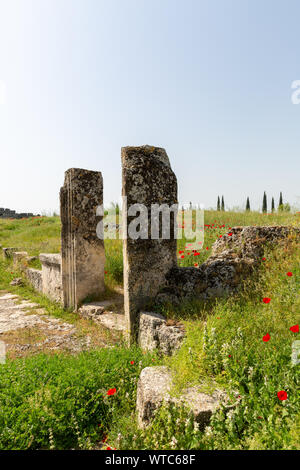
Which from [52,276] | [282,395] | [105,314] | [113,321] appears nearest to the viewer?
[282,395]

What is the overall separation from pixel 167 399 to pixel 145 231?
2324 millimetres

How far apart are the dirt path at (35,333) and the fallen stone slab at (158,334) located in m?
1.00

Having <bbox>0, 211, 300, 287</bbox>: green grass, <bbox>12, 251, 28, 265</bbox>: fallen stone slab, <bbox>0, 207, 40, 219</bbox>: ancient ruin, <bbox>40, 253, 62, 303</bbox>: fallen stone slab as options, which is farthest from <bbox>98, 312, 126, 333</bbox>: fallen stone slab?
<bbox>0, 207, 40, 219</bbox>: ancient ruin

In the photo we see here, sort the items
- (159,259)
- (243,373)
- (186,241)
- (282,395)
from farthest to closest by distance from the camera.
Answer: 1. (186,241)
2. (159,259)
3. (243,373)
4. (282,395)

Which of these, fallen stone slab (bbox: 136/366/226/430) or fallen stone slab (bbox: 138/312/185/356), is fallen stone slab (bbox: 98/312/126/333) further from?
fallen stone slab (bbox: 136/366/226/430)

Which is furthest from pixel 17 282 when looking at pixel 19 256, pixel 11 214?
pixel 11 214

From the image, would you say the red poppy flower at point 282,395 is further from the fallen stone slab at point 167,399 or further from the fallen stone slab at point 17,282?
the fallen stone slab at point 17,282

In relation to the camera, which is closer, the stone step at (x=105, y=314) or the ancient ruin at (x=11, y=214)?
the stone step at (x=105, y=314)

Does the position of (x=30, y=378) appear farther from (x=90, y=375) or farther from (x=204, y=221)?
(x=204, y=221)

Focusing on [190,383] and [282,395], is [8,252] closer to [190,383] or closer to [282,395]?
[190,383]

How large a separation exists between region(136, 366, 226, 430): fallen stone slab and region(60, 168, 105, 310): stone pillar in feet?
12.6

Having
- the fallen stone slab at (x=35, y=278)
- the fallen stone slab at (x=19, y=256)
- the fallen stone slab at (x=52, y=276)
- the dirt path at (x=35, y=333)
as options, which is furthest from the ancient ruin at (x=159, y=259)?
the fallen stone slab at (x=19, y=256)

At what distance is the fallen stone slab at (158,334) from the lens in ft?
11.3

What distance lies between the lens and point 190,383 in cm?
260
